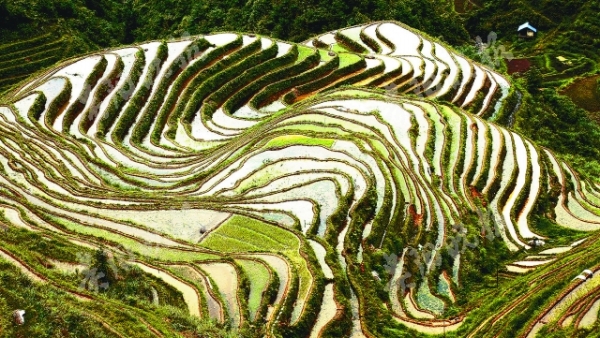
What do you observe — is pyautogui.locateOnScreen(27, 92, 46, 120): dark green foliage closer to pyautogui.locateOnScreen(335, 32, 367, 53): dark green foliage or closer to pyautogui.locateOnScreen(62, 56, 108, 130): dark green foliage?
pyautogui.locateOnScreen(62, 56, 108, 130): dark green foliage

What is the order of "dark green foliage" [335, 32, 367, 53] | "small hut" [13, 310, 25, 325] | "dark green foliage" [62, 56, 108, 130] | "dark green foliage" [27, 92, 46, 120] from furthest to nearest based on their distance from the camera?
1. "dark green foliage" [335, 32, 367, 53]
2. "dark green foliage" [62, 56, 108, 130]
3. "dark green foliage" [27, 92, 46, 120]
4. "small hut" [13, 310, 25, 325]

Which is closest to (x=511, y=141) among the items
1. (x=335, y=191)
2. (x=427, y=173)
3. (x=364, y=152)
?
(x=427, y=173)

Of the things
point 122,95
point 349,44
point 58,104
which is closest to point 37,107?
point 58,104

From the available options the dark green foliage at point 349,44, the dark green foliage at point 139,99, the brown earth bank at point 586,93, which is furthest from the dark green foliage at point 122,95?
the brown earth bank at point 586,93

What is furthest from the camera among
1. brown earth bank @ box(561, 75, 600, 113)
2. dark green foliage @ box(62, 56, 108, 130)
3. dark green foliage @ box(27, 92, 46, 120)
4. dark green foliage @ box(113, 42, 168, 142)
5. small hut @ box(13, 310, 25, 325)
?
brown earth bank @ box(561, 75, 600, 113)

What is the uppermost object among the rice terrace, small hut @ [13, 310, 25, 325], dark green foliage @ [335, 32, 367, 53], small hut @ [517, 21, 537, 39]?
small hut @ [517, 21, 537, 39]

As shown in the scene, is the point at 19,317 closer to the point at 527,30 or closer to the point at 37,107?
the point at 37,107

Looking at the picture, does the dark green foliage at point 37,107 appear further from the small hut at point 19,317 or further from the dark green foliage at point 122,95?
the small hut at point 19,317

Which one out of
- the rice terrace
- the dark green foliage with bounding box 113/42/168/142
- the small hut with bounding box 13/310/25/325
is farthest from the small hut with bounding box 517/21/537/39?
the small hut with bounding box 13/310/25/325

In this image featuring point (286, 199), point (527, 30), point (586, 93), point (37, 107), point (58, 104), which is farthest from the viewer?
point (527, 30)
